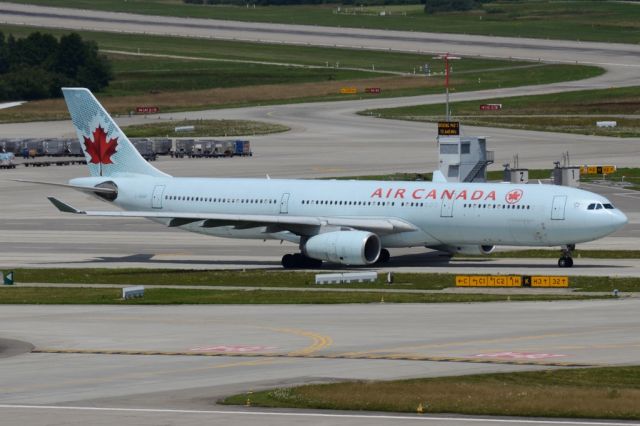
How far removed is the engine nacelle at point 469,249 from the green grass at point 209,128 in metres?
89.5

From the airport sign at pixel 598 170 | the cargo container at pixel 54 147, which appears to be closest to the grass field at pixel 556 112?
the airport sign at pixel 598 170

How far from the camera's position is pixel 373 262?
72.8m

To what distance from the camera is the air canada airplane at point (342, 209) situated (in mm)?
69812

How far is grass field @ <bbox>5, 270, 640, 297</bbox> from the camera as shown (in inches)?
2511

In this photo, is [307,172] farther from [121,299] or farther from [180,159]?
[121,299]

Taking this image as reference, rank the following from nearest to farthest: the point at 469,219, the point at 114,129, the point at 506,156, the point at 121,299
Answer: the point at 121,299 < the point at 469,219 < the point at 114,129 < the point at 506,156

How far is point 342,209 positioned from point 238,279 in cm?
834

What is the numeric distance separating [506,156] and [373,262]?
65.9 m

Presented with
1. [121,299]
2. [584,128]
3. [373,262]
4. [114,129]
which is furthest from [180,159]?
[121,299]

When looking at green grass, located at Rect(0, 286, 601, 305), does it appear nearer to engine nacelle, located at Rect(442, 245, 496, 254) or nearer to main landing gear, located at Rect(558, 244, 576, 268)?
main landing gear, located at Rect(558, 244, 576, 268)

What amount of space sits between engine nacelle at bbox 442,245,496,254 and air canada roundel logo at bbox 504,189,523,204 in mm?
3940

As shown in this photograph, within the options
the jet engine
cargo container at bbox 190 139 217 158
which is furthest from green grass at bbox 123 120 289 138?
the jet engine

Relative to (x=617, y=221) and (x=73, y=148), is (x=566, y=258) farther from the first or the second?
(x=73, y=148)

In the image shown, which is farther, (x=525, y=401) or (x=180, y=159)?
(x=180, y=159)
